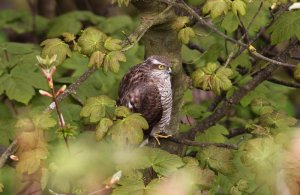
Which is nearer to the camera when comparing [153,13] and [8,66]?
[153,13]

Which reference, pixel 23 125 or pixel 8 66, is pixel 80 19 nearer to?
pixel 8 66

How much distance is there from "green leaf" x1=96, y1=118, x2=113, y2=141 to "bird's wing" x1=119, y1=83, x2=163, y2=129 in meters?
0.54

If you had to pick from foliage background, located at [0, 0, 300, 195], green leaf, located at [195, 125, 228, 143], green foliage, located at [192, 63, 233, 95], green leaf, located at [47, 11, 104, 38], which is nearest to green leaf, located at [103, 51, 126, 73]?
foliage background, located at [0, 0, 300, 195]

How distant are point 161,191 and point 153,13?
1285 millimetres

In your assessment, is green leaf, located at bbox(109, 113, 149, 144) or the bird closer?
green leaf, located at bbox(109, 113, 149, 144)

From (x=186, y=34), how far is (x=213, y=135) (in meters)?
1.07

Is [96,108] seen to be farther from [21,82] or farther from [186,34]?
[21,82]

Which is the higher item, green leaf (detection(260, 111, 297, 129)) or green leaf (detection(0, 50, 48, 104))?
green leaf (detection(260, 111, 297, 129))

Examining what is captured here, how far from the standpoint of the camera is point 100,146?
3141 millimetres

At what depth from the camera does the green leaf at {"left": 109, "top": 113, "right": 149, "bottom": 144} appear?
3.04 m

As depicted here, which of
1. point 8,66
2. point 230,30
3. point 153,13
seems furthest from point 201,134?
point 8,66

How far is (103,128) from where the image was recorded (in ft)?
10.2

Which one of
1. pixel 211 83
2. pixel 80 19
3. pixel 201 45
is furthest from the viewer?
pixel 80 19

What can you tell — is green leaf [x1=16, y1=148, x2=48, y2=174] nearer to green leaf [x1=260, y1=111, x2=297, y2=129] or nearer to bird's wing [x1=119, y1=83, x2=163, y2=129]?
bird's wing [x1=119, y1=83, x2=163, y2=129]
